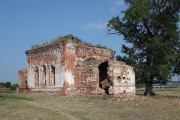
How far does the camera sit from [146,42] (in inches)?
1182

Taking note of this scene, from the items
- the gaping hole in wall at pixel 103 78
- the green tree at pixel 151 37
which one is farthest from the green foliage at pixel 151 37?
the gaping hole in wall at pixel 103 78

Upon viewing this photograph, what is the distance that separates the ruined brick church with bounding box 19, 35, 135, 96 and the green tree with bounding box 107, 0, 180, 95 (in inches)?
109

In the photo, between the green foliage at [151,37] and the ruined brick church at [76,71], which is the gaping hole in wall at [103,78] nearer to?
the ruined brick church at [76,71]

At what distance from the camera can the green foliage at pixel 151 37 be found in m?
28.7

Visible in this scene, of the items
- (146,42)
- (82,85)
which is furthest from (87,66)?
(146,42)

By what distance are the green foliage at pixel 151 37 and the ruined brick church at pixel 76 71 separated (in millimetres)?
2790

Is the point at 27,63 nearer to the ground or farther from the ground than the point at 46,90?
farther from the ground

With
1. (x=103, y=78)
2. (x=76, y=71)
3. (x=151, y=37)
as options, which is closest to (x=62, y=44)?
(x=76, y=71)

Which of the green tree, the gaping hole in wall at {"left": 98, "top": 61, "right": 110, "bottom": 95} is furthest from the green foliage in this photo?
the gaping hole in wall at {"left": 98, "top": 61, "right": 110, "bottom": 95}

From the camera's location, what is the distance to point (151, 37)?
99.1 feet

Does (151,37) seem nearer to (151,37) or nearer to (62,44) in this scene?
(151,37)

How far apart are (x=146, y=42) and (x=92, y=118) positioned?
716 inches

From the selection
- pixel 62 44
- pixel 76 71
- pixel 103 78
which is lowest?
pixel 103 78

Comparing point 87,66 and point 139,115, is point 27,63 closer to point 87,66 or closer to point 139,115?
point 87,66
